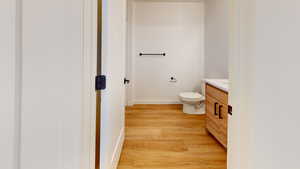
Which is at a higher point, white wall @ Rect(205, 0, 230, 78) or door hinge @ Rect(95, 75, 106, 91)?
white wall @ Rect(205, 0, 230, 78)

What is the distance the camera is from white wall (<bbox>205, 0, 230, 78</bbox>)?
11.8 feet

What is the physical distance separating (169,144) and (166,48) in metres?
2.89

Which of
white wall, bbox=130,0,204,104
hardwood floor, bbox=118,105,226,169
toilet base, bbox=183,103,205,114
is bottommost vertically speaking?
hardwood floor, bbox=118,105,226,169

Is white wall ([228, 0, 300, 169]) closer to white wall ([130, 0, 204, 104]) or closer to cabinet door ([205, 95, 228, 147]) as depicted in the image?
cabinet door ([205, 95, 228, 147])

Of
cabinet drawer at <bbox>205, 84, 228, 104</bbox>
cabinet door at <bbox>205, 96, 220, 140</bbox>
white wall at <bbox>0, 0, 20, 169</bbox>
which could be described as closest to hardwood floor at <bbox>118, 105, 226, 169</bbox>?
cabinet door at <bbox>205, 96, 220, 140</bbox>

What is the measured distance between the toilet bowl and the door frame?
3146 mm

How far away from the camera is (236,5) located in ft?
3.32

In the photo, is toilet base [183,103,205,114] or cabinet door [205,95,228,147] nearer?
cabinet door [205,95,228,147]

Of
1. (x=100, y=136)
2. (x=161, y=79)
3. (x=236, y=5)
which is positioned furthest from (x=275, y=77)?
(x=161, y=79)

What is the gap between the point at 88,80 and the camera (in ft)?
3.03

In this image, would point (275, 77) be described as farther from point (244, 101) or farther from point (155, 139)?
point (155, 139)

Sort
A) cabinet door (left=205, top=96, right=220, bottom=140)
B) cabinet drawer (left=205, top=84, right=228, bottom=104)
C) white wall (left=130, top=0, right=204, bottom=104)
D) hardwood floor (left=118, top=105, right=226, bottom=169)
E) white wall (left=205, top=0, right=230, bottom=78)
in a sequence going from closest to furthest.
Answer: hardwood floor (left=118, top=105, right=226, bottom=169), cabinet drawer (left=205, top=84, right=228, bottom=104), cabinet door (left=205, top=96, right=220, bottom=140), white wall (left=205, top=0, right=230, bottom=78), white wall (left=130, top=0, right=204, bottom=104)

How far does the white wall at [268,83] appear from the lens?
847mm

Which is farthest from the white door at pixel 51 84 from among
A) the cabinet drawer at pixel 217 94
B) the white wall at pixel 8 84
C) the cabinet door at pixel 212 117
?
the cabinet door at pixel 212 117
